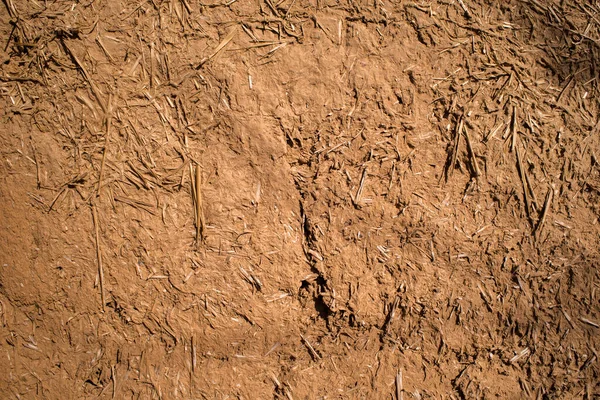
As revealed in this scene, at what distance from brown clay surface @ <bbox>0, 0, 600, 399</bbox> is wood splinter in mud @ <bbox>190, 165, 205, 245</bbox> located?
0.06 feet

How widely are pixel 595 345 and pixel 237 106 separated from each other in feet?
6.97

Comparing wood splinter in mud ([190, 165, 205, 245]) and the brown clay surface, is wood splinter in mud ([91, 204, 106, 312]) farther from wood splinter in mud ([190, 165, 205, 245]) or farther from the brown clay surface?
wood splinter in mud ([190, 165, 205, 245])

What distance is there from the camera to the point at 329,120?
2.16m

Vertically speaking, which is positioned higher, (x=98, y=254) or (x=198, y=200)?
(x=198, y=200)

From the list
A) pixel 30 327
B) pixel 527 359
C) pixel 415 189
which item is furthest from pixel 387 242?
pixel 30 327

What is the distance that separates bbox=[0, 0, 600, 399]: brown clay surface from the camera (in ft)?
7.03

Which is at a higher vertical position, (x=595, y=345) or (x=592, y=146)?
(x=592, y=146)

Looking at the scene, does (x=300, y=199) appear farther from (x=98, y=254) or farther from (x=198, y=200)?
(x=98, y=254)

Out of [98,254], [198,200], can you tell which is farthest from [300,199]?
[98,254]

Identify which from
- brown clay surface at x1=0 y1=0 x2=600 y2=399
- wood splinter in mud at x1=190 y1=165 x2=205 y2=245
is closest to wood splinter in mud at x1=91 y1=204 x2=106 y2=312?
brown clay surface at x1=0 y1=0 x2=600 y2=399

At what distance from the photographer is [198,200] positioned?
7.14ft

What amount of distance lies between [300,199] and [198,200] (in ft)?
1.60

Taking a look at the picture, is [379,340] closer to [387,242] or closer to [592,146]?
[387,242]

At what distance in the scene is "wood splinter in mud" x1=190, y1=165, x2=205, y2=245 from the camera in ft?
7.12
